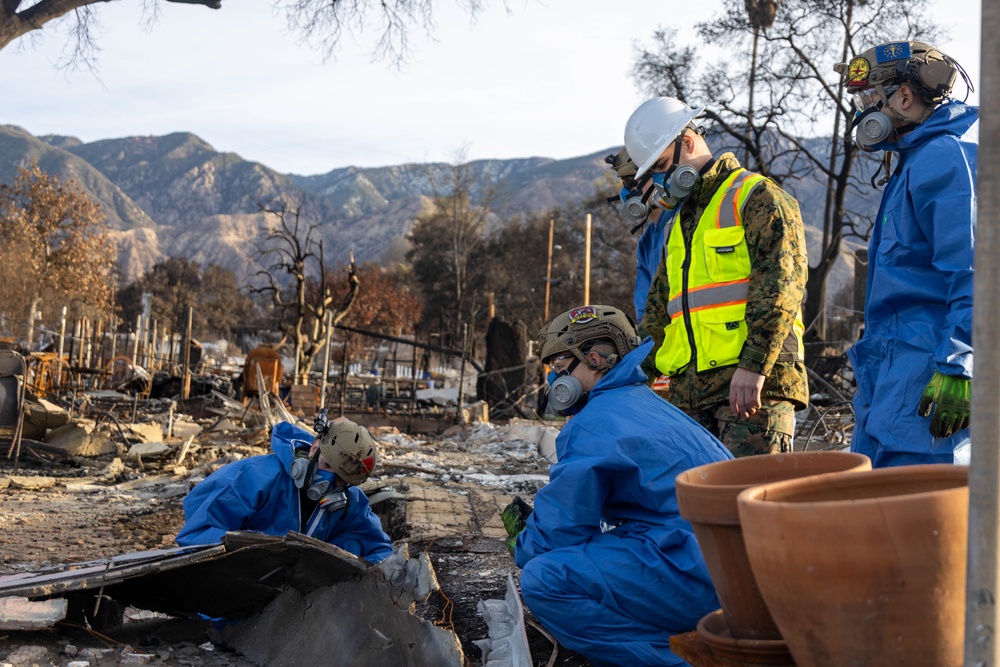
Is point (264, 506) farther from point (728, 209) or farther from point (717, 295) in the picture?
point (728, 209)

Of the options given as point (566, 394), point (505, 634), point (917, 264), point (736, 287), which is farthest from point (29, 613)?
point (917, 264)

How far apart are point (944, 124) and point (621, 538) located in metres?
1.64

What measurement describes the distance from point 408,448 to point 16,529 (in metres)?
5.96

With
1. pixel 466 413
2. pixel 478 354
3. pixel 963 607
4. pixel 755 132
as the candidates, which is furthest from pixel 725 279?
pixel 478 354

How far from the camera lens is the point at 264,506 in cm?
471

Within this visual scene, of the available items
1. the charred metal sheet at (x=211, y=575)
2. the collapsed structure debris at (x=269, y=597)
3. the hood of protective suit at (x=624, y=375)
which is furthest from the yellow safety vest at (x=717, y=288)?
the charred metal sheet at (x=211, y=575)

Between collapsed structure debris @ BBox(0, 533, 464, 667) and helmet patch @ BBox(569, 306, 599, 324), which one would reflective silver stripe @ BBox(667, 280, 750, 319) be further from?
collapsed structure debris @ BBox(0, 533, 464, 667)

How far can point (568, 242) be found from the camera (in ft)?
175

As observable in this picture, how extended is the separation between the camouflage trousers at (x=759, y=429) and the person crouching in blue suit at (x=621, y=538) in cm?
54

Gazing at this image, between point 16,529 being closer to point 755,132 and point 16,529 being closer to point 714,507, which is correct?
point 714,507

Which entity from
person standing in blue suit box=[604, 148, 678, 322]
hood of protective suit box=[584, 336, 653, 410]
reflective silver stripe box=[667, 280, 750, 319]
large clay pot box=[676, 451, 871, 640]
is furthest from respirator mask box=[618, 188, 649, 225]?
large clay pot box=[676, 451, 871, 640]

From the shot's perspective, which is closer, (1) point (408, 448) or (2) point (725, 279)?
(2) point (725, 279)

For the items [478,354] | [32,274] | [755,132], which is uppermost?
[755,132]

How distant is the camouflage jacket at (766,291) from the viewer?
150 inches
